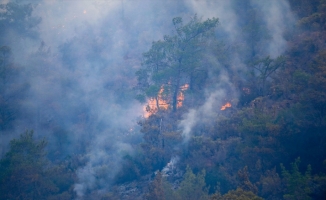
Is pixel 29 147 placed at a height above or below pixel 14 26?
below

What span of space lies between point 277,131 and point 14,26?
3415 centimetres

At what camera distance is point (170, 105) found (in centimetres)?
2284

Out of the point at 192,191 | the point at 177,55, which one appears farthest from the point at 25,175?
the point at 177,55

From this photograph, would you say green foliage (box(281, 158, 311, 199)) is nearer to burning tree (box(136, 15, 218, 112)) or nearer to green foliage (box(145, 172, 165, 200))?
green foliage (box(145, 172, 165, 200))

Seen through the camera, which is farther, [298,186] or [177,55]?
[177,55]

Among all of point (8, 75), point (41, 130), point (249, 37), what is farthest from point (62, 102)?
point (249, 37)

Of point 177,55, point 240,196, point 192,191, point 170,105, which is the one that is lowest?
point 240,196

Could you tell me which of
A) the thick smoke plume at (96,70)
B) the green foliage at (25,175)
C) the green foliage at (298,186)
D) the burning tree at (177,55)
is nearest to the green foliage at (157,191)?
the green foliage at (298,186)

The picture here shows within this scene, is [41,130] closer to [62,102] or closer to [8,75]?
[62,102]

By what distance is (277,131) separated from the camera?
1283 cm

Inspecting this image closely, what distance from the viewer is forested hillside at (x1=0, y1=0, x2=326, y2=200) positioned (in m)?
12.9

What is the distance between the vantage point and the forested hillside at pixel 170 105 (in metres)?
12.9

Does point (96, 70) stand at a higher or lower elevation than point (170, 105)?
higher

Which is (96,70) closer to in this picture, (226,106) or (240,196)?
(226,106)
